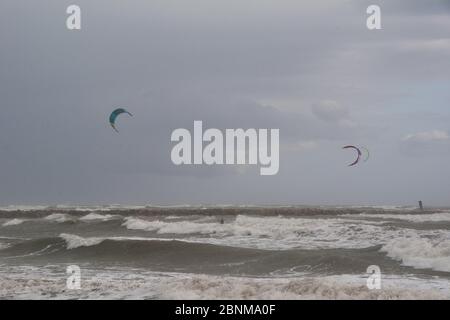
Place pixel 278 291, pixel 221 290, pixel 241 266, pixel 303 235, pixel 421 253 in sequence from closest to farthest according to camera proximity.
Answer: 1. pixel 278 291
2. pixel 221 290
3. pixel 241 266
4. pixel 421 253
5. pixel 303 235

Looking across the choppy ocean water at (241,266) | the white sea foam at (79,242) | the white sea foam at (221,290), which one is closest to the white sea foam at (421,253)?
the choppy ocean water at (241,266)

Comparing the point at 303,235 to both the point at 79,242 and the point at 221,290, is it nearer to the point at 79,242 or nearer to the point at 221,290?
the point at 79,242

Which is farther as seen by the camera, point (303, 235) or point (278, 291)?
point (303, 235)

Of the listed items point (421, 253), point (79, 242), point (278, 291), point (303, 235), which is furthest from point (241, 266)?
point (303, 235)

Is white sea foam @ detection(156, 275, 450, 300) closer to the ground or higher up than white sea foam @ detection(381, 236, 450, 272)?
higher up

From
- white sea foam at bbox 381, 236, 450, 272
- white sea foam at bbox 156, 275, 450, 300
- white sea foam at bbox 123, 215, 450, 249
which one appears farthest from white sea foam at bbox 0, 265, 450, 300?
white sea foam at bbox 123, 215, 450, 249

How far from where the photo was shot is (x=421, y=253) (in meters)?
14.1

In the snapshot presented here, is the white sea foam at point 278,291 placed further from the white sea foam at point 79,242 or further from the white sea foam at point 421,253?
the white sea foam at point 79,242

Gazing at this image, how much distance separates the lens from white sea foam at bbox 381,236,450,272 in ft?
41.5

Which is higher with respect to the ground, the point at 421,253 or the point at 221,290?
the point at 221,290

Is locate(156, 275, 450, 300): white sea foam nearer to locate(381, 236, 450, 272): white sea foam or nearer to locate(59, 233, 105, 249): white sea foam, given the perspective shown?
locate(381, 236, 450, 272): white sea foam
